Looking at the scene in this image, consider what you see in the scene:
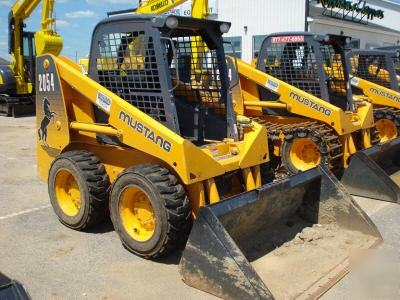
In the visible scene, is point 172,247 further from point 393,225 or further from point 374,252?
point 393,225

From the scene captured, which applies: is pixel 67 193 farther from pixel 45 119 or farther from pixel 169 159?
pixel 169 159

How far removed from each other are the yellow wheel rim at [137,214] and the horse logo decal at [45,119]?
5.30 feet

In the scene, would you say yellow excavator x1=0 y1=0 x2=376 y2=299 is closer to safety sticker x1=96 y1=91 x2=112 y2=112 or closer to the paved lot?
safety sticker x1=96 y1=91 x2=112 y2=112

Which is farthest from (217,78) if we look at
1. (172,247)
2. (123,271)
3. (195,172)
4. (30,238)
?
(30,238)

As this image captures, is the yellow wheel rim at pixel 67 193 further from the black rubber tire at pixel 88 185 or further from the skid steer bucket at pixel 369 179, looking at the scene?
the skid steer bucket at pixel 369 179

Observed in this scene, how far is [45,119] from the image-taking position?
5.49 m

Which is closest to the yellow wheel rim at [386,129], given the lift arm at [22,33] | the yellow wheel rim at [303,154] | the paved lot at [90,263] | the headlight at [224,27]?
the yellow wheel rim at [303,154]

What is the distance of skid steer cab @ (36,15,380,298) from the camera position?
3.93 m

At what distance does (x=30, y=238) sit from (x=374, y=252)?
343 cm

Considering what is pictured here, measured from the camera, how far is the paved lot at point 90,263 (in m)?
3.71

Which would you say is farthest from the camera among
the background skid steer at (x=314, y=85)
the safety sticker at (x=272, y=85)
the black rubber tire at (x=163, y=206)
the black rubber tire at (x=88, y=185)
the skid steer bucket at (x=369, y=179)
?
the safety sticker at (x=272, y=85)

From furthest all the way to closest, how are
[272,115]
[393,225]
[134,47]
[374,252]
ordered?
[272,115] < [393,225] < [134,47] < [374,252]

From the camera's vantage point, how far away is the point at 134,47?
4621 millimetres

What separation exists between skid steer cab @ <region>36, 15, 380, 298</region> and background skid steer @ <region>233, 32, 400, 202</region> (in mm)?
2439
